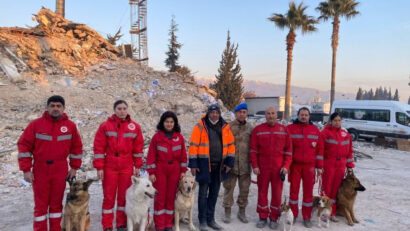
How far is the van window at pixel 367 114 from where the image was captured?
1563cm

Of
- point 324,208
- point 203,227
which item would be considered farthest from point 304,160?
point 203,227

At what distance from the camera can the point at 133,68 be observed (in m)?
17.1

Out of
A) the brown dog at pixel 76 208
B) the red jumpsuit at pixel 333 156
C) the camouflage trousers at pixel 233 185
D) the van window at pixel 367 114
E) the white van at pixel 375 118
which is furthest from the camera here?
the van window at pixel 367 114

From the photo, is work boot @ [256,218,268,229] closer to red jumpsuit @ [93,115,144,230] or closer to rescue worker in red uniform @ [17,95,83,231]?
red jumpsuit @ [93,115,144,230]

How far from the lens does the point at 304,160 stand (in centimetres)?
458

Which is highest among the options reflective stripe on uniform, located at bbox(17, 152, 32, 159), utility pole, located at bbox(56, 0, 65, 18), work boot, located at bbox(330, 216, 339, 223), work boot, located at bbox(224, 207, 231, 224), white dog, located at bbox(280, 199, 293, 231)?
utility pole, located at bbox(56, 0, 65, 18)

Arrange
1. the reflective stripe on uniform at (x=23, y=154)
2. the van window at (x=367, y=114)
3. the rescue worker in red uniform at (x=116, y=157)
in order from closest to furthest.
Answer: the reflective stripe on uniform at (x=23, y=154)
the rescue worker in red uniform at (x=116, y=157)
the van window at (x=367, y=114)

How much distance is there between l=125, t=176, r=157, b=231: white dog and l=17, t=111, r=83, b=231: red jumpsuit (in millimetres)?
947

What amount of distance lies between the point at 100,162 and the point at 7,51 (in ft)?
43.9

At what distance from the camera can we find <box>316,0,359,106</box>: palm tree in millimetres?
20969

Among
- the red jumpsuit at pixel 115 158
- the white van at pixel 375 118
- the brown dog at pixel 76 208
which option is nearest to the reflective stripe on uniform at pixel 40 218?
the brown dog at pixel 76 208

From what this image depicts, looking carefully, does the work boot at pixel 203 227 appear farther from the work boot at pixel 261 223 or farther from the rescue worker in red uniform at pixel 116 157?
the rescue worker in red uniform at pixel 116 157

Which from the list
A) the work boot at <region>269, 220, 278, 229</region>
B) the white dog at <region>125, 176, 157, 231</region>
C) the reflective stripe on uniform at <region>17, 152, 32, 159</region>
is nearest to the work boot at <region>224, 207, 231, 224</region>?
the work boot at <region>269, 220, 278, 229</region>

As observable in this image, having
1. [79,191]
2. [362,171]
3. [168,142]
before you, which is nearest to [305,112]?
[168,142]
